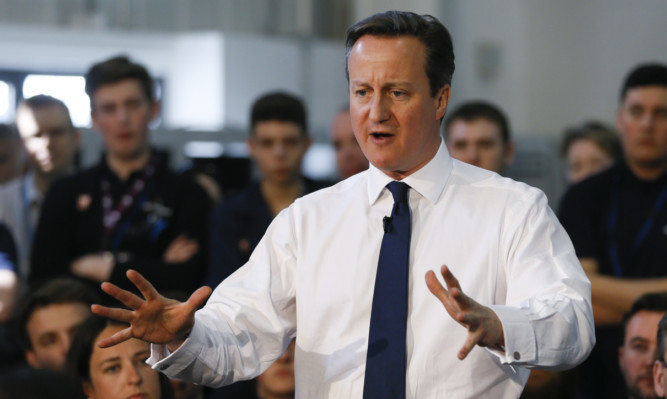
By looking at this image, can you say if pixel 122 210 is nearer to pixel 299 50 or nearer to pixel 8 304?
pixel 8 304

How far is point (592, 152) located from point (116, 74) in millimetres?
2552

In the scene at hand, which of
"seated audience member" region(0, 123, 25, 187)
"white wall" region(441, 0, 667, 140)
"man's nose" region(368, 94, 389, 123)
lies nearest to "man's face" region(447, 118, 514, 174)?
"man's nose" region(368, 94, 389, 123)

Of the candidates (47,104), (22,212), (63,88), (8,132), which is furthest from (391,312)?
(63,88)

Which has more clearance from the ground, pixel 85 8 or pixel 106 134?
pixel 85 8

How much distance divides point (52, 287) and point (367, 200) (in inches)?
63.8

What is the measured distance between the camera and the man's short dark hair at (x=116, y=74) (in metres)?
3.71

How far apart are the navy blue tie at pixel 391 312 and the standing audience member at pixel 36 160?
7.73ft

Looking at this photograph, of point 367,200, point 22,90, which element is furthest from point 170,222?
point 22,90

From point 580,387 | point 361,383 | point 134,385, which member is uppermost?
point 361,383

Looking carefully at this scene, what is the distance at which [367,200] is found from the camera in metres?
2.25

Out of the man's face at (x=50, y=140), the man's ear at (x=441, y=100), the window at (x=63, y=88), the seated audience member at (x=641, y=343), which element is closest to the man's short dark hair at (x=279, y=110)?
the man's face at (x=50, y=140)

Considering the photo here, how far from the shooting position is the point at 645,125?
3.60 meters

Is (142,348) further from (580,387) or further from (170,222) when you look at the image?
(580,387)

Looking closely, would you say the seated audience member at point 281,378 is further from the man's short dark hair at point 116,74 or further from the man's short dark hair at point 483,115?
the man's short dark hair at point 483,115
